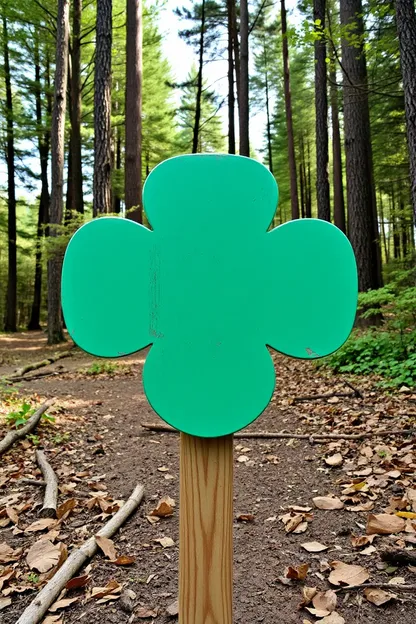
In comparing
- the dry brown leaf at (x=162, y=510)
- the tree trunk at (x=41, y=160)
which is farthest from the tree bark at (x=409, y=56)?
the tree trunk at (x=41, y=160)

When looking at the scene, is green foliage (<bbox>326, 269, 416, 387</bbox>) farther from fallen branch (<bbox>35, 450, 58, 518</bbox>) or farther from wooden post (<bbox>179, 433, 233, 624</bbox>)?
wooden post (<bbox>179, 433, 233, 624</bbox>)

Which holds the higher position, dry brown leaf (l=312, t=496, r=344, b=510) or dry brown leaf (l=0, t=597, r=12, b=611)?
dry brown leaf (l=312, t=496, r=344, b=510)

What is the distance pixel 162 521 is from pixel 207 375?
1.89 metres

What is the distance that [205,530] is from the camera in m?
1.32

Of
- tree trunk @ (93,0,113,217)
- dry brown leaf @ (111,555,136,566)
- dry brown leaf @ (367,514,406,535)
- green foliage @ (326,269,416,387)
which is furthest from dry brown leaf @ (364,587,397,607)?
tree trunk @ (93,0,113,217)

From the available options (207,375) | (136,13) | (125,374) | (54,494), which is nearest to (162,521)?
(54,494)

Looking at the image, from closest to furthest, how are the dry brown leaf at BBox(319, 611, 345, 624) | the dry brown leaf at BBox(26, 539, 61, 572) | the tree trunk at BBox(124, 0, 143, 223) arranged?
the dry brown leaf at BBox(319, 611, 345, 624)
the dry brown leaf at BBox(26, 539, 61, 572)
the tree trunk at BBox(124, 0, 143, 223)

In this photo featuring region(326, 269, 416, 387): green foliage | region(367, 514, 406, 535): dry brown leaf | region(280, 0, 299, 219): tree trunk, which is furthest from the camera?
region(280, 0, 299, 219): tree trunk

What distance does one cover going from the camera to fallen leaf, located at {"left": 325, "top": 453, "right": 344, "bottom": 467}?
3.34 metres

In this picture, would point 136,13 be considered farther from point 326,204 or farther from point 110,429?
point 110,429

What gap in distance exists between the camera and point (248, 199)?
1.33 m

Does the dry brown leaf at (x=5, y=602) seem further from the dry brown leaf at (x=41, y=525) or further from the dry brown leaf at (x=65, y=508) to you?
the dry brown leaf at (x=65, y=508)

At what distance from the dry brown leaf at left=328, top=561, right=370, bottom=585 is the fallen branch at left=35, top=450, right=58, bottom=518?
1797 millimetres

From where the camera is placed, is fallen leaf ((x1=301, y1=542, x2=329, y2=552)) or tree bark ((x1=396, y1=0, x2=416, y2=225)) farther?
tree bark ((x1=396, y1=0, x2=416, y2=225))
